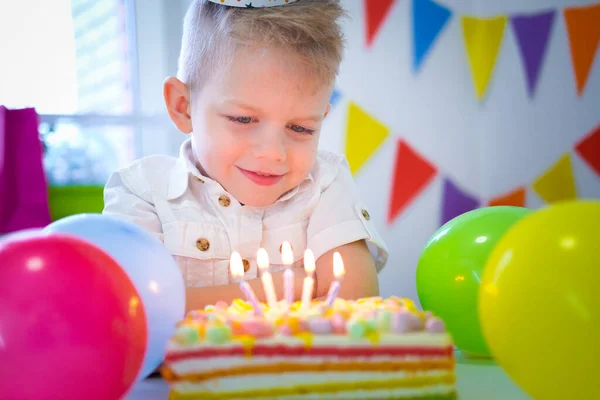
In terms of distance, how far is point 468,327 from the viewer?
3.92 ft

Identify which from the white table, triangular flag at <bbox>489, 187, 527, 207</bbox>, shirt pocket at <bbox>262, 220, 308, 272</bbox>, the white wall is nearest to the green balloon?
the white table

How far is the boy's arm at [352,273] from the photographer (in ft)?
4.44

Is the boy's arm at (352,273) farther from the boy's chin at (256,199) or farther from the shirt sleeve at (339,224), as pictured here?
the boy's chin at (256,199)

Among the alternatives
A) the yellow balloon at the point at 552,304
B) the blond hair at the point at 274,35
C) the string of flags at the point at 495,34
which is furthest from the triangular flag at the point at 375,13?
the yellow balloon at the point at 552,304

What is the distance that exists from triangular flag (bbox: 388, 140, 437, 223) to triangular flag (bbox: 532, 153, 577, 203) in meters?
0.52

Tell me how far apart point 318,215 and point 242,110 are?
1.09ft

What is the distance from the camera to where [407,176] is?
302cm

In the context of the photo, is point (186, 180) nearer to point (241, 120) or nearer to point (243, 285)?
point (241, 120)

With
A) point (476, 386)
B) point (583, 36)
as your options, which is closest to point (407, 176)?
point (583, 36)

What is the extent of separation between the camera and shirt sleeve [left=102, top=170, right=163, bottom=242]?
1.45 metres

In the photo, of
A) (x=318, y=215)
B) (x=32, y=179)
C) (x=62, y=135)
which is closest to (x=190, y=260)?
(x=318, y=215)

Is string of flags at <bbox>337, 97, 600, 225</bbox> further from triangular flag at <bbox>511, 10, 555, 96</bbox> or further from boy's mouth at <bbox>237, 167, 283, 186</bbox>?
boy's mouth at <bbox>237, 167, 283, 186</bbox>

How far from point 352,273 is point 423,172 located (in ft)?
5.73

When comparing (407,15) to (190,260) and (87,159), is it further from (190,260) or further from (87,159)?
(190,260)
